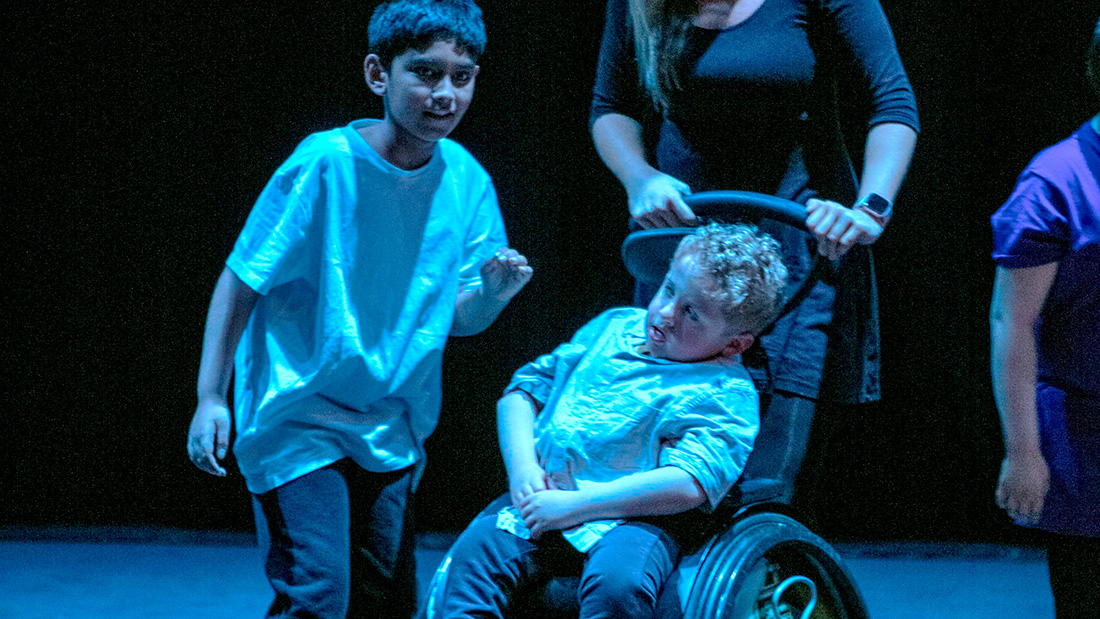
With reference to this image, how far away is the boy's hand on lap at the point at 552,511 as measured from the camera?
1396 mm

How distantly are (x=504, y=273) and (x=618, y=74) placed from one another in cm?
40

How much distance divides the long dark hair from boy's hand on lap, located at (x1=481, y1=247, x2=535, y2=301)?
359mm

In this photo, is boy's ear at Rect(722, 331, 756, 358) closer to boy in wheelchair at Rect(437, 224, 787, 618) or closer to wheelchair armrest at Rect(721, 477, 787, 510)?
boy in wheelchair at Rect(437, 224, 787, 618)

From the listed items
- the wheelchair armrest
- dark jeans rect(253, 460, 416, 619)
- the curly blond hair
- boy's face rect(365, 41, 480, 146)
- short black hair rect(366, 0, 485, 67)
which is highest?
short black hair rect(366, 0, 485, 67)

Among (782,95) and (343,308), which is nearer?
(782,95)

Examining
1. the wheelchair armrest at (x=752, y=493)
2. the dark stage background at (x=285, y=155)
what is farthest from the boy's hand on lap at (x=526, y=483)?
the dark stage background at (x=285, y=155)

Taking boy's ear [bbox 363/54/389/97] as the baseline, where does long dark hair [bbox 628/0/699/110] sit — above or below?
above

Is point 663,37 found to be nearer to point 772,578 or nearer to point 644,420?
point 644,420

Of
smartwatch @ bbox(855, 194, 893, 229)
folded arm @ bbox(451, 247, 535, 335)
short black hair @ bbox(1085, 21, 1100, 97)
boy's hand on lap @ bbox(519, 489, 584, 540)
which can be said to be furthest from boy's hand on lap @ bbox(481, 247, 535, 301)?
short black hair @ bbox(1085, 21, 1100, 97)

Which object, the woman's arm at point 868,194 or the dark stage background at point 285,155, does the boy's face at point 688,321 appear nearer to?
the woman's arm at point 868,194

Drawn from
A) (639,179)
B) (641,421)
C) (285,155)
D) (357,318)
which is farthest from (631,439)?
(285,155)

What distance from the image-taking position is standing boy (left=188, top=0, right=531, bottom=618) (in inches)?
64.5

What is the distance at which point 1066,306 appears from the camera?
1.38 metres

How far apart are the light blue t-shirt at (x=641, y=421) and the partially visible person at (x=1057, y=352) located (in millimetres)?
353
